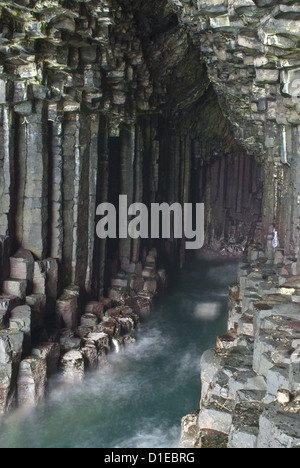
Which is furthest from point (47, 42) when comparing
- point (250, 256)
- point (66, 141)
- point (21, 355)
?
point (250, 256)

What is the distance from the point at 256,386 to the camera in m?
6.12

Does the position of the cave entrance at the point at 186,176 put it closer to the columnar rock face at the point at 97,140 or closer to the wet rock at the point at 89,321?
the columnar rock face at the point at 97,140

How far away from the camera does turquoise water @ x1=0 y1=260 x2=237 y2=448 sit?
24.7 feet

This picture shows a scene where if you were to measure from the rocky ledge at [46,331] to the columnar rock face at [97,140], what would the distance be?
0.03 metres

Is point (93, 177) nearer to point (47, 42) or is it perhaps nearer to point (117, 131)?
point (117, 131)

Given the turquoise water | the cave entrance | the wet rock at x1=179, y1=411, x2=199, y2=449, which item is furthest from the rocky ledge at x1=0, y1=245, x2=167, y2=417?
the wet rock at x1=179, y1=411, x2=199, y2=449

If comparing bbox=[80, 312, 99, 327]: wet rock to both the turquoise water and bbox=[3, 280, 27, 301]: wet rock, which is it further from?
bbox=[3, 280, 27, 301]: wet rock

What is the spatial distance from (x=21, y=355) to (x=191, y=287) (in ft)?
32.1

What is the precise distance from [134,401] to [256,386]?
3.33m

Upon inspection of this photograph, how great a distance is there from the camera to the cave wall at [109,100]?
8.11m

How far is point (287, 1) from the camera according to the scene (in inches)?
226

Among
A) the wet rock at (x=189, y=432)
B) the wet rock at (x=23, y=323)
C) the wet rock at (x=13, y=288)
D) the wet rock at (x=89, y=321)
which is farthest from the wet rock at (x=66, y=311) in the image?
the wet rock at (x=189, y=432)

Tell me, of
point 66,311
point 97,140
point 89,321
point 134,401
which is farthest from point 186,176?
point 134,401

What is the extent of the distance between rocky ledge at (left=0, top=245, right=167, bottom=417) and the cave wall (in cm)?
60
